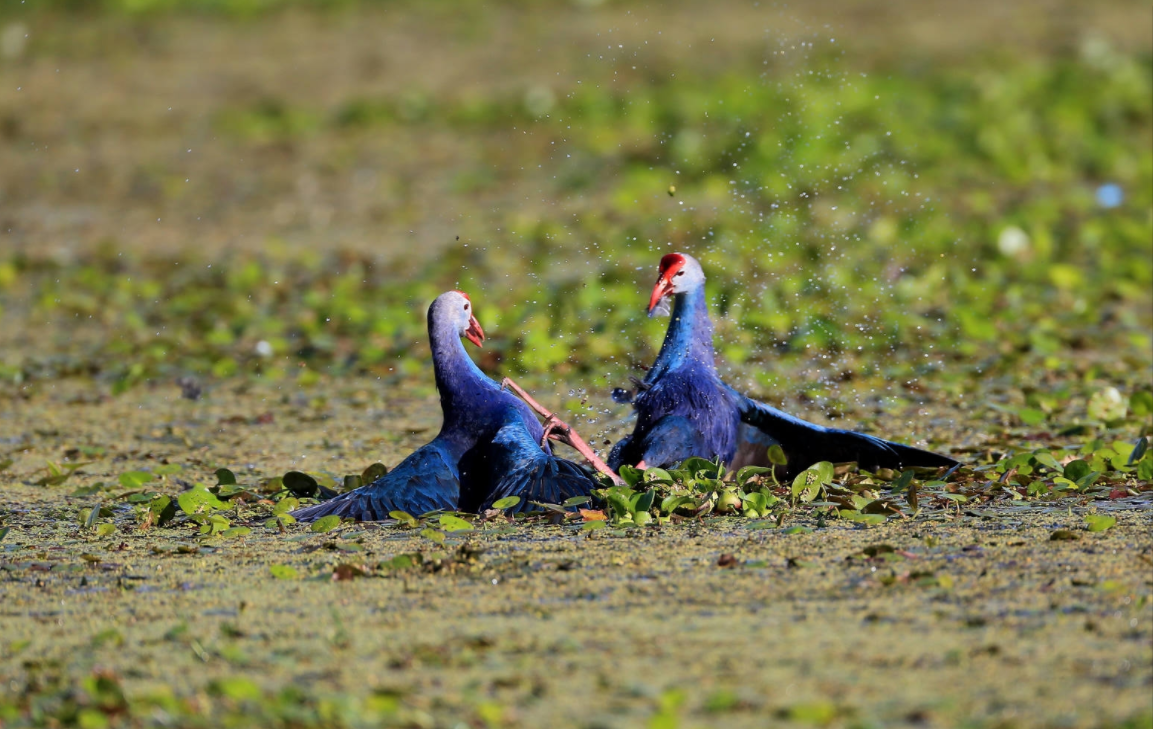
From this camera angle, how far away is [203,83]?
50.3 feet

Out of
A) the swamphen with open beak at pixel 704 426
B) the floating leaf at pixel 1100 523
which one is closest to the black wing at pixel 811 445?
the swamphen with open beak at pixel 704 426

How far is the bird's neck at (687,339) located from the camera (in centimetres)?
540

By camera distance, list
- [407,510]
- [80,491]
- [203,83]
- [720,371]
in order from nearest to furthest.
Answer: [407,510]
[80,491]
[720,371]
[203,83]

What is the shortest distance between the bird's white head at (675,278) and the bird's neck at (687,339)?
31mm

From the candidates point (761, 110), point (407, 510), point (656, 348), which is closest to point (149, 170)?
point (761, 110)

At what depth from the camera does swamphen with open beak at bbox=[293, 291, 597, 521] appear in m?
4.94

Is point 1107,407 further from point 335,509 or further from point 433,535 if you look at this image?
point 335,509

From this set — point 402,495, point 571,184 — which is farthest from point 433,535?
point 571,184

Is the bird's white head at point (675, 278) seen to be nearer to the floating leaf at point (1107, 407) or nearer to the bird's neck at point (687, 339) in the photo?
the bird's neck at point (687, 339)

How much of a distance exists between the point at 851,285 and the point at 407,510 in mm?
4560

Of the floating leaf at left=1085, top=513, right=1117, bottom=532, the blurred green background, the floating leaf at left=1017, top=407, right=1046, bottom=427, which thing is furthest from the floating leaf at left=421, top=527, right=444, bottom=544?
the floating leaf at left=1017, top=407, right=1046, bottom=427

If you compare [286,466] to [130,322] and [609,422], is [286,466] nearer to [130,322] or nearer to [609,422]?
[609,422]

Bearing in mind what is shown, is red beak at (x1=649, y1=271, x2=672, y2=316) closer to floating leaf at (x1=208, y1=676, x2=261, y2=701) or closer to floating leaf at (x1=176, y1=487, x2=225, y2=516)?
floating leaf at (x1=176, y1=487, x2=225, y2=516)

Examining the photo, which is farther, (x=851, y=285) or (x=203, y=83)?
(x=203, y=83)
